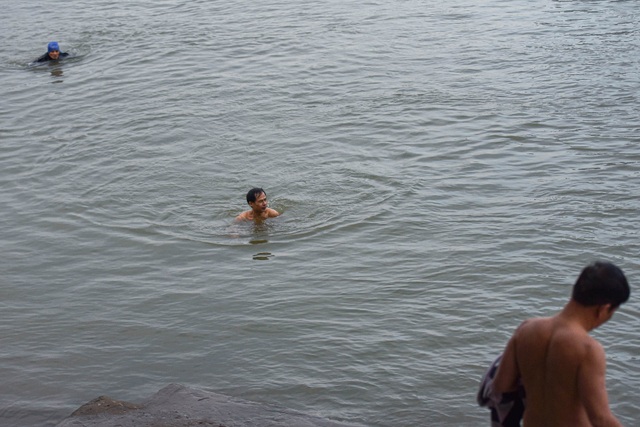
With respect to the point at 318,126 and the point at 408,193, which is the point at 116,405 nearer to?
the point at 408,193

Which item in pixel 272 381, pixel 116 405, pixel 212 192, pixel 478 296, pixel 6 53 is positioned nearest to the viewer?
pixel 116 405

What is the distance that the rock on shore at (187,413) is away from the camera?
6.73m

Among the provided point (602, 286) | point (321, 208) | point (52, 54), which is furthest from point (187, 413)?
point (52, 54)

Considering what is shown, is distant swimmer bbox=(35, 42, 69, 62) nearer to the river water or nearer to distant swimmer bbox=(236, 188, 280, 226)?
the river water

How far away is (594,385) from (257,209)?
7.86 metres

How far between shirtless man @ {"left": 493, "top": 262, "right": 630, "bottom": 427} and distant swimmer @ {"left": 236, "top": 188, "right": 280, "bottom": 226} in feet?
24.0

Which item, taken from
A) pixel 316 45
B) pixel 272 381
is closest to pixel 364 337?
pixel 272 381

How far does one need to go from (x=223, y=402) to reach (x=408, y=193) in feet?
19.8

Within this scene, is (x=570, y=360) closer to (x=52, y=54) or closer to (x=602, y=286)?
(x=602, y=286)

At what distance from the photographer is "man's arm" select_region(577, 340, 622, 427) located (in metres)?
4.27

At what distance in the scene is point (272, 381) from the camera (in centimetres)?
805

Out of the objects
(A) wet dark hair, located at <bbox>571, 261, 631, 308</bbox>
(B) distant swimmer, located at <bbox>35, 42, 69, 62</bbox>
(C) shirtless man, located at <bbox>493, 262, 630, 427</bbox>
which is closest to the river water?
(B) distant swimmer, located at <bbox>35, 42, 69, 62</bbox>

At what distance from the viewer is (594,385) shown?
430 cm

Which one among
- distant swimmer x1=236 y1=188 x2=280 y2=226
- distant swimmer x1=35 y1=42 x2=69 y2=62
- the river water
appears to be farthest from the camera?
distant swimmer x1=35 y1=42 x2=69 y2=62
